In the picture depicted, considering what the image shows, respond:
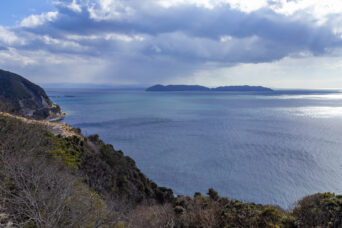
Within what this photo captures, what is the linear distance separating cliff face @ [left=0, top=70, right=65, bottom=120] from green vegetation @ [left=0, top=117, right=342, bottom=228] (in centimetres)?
4959

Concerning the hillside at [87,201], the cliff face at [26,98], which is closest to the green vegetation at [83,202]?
the hillside at [87,201]

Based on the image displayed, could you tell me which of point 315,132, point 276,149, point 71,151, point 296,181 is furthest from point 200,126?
point 71,151

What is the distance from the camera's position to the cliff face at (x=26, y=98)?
58.8 m

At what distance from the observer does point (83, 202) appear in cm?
654

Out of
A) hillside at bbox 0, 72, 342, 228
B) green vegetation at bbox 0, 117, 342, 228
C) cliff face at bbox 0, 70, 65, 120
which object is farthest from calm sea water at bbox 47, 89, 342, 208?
cliff face at bbox 0, 70, 65, 120

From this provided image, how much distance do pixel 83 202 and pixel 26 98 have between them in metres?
74.4

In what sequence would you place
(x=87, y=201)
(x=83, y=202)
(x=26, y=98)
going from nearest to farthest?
(x=83, y=202)
(x=87, y=201)
(x=26, y=98)

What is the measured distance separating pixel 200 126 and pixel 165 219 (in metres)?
39.0

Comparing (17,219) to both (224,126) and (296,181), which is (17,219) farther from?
(224,126)

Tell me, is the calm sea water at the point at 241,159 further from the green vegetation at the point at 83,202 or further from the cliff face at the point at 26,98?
the cliff face at the point at 26,98

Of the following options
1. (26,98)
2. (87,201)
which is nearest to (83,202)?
(87,201)

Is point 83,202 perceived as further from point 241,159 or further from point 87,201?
point 241,159

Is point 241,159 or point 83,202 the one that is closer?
point 83,202

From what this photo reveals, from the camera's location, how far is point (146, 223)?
853cm
